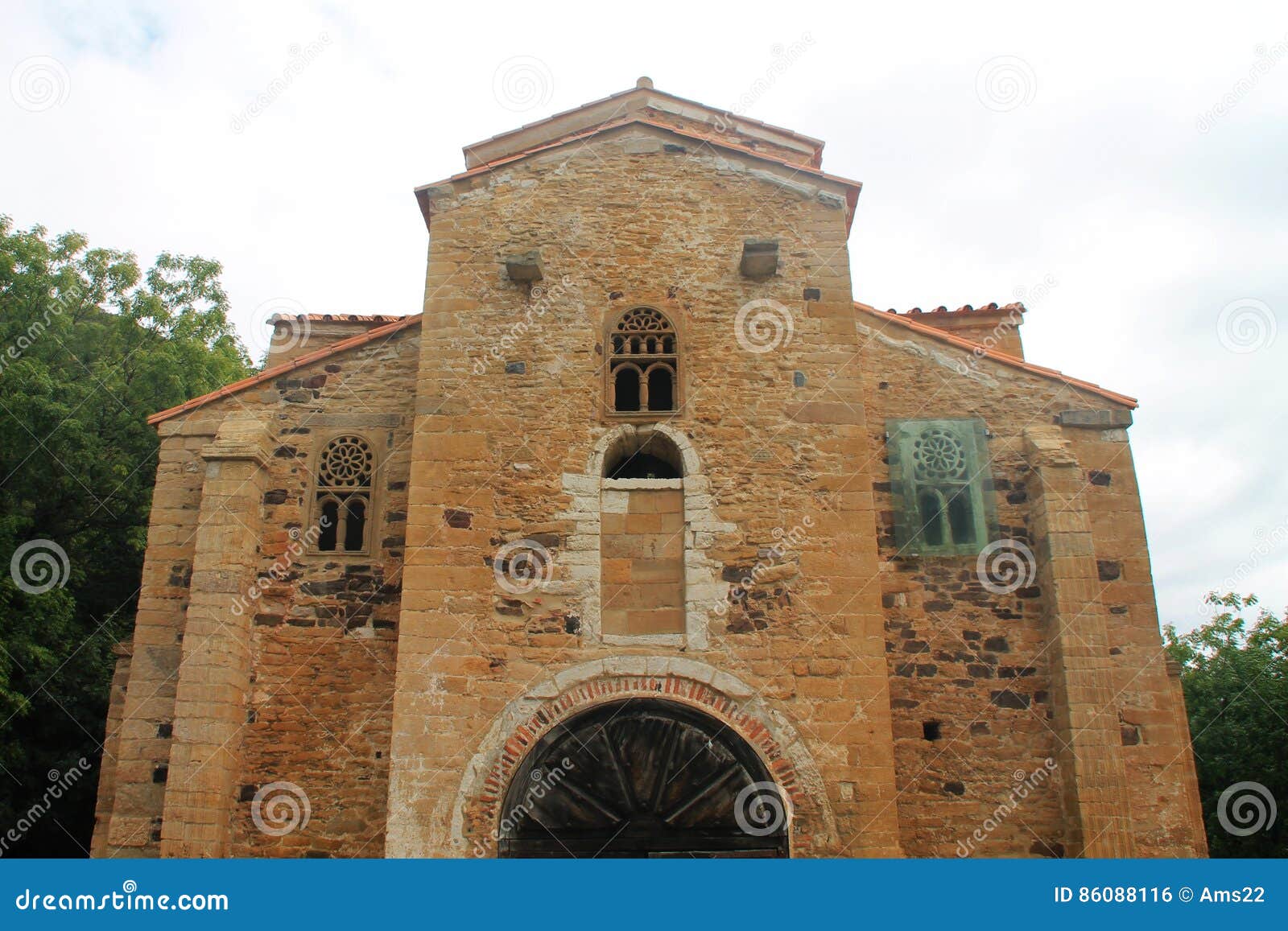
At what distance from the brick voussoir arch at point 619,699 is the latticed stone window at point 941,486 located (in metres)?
3.19

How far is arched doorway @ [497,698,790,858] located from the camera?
9.82 m

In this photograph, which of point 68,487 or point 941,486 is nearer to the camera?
point 941,486

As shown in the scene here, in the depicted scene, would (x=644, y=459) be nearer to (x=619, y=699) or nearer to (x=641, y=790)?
(x=619, y=699)

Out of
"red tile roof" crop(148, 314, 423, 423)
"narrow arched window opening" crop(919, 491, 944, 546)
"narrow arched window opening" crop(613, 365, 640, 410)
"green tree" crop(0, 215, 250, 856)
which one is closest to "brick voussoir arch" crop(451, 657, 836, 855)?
"narrow arched window opening" crop(613, 365, 640, 410)

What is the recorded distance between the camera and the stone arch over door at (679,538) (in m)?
10.3

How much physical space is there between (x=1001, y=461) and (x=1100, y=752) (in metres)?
3.53

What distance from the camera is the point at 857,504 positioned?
35.3 ft

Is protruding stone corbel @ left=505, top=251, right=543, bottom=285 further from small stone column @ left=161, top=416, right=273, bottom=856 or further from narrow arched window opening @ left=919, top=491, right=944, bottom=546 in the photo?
narrow arched window opening @ left=919, top=491, right=944, bottom=546

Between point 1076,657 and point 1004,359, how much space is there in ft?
12.5

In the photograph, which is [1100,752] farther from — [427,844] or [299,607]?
[299,607]

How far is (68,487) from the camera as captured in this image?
18547 millimetres

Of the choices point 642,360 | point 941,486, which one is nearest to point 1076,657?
point 941,486

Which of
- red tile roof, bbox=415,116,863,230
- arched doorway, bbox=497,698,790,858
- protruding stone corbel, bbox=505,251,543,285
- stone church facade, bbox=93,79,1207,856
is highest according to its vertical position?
red tile roof, bbox=415,116,863,230

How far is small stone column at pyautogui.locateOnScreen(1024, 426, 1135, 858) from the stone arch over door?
3.86 metres
